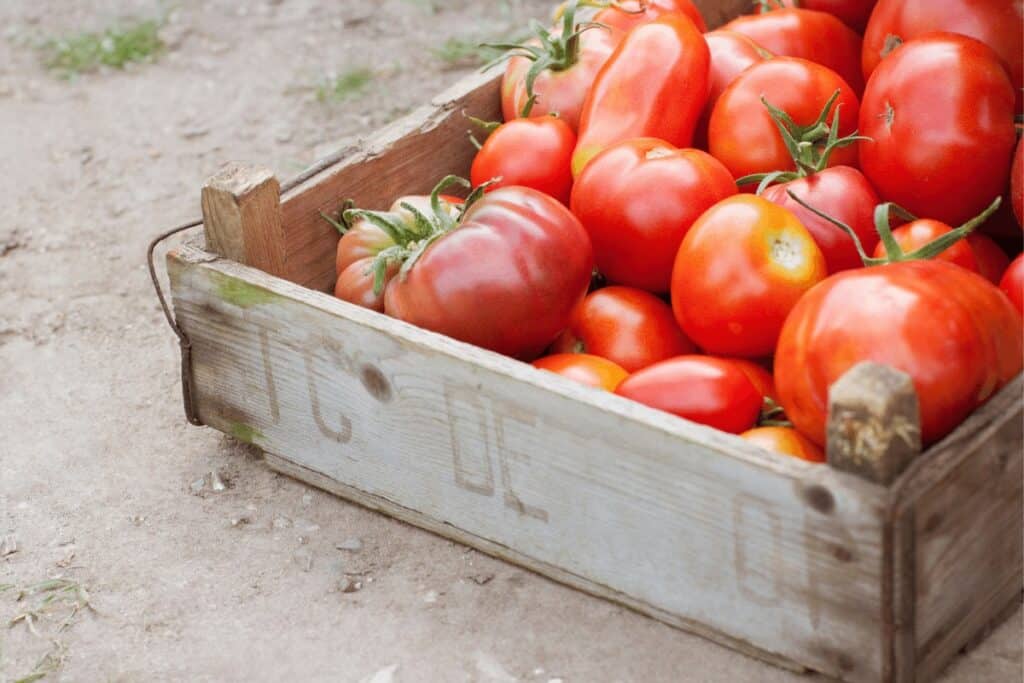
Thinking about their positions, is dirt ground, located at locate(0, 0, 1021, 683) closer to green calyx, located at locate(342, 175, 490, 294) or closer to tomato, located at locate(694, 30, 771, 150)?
green calyx, located at locate(342, 175, 490, 294)

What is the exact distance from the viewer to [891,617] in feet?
5.21

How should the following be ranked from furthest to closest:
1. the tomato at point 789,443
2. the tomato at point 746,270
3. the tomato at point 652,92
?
the tomato at point 652,92, the tomato at point 746,270, the tomato at point 789,443

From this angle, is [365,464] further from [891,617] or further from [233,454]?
[891,617]

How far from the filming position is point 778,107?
81.4 inches

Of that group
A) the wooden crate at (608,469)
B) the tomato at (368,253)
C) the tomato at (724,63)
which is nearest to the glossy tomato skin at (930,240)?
the wooden crate at (608,469)

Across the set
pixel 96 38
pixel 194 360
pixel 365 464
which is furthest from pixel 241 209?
pixel 96 38

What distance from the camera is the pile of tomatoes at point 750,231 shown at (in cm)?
164

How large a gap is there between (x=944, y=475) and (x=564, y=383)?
460mm

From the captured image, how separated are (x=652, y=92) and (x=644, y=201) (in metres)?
0.26

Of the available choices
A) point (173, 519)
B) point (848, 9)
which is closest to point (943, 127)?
point (848, 9)

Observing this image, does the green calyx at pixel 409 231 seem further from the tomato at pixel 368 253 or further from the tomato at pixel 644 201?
the tomato at pixel 644 201

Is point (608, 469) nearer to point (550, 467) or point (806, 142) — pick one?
point (550, 467)

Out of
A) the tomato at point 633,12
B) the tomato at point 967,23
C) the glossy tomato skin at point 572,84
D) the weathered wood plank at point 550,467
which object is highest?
the tomato at point 967,23

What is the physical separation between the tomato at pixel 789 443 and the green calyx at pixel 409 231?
0.52 meters
